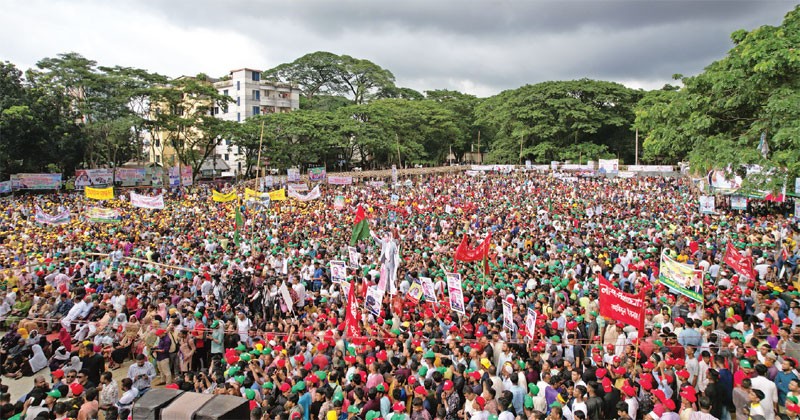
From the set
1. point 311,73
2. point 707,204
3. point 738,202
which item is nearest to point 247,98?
point 311,73

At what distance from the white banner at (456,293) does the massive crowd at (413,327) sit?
0.14m

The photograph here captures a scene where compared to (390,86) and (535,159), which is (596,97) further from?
(390,86)

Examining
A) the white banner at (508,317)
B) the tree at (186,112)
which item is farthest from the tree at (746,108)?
the tree at (186,112)

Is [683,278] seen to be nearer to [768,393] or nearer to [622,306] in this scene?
[622,306]

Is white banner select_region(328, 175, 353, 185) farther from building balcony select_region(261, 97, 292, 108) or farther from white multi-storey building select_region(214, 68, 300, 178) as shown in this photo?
building balcony select_region(261, 97, 292, 108)

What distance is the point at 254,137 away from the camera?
126 feet

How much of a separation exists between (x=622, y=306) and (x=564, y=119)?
42212mm

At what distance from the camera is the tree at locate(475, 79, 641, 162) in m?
46.1

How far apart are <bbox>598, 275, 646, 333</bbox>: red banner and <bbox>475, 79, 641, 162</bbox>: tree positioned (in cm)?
4064

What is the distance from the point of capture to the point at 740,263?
376 inches

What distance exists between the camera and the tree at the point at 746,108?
892 cm

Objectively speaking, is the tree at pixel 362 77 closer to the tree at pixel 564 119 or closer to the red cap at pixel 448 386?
the tree at pixel 564 119

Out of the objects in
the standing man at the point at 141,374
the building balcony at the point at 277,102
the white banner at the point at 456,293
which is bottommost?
the standing man at the point at 141,374

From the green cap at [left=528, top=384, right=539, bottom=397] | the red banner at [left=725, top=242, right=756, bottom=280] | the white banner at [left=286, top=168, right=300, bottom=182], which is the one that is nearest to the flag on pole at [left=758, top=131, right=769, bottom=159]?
the red banner at [left=725, top=242, right=756, bottom=280]
